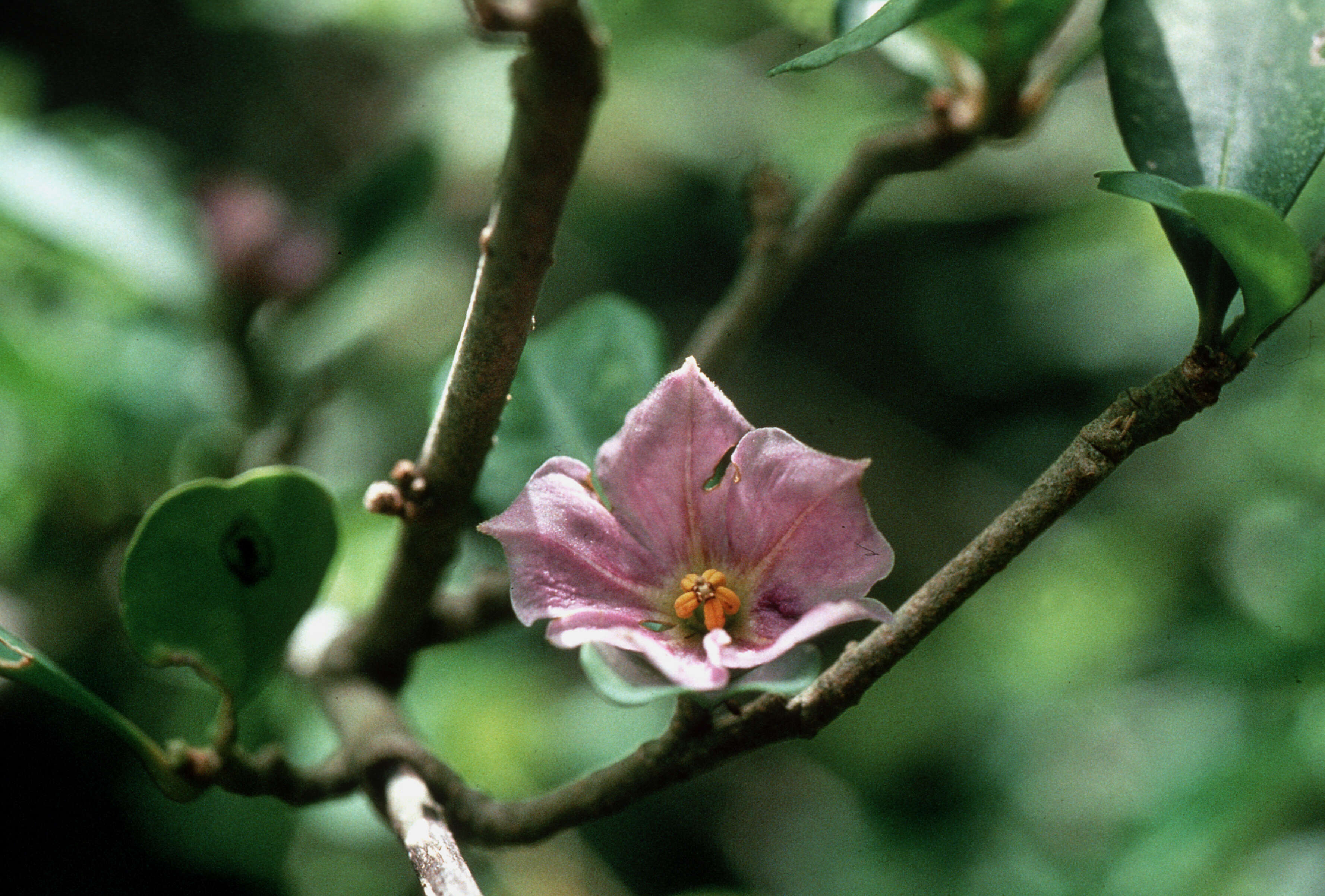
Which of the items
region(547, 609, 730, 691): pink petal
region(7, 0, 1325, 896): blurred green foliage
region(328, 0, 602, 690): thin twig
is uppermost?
region(328, 0, 602, 690): thin twig

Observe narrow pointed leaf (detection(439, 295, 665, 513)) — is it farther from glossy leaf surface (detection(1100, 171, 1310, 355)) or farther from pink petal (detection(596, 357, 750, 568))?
glossy leaf surface (detection(1100, 171, 1310, 355))

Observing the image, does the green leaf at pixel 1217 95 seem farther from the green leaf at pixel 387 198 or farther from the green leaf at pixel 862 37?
the green leaf at pixel 387 198

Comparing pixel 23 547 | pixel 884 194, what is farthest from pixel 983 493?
pixel 23 547

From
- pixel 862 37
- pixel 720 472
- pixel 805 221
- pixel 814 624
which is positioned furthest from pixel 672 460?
pixel 805 221

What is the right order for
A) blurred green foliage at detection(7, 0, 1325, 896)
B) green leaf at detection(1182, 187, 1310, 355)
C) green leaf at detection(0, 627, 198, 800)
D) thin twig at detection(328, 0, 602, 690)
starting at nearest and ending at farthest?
thin twig at detection(328, 0, 602, 690) < green leaf at detection(1182, 187, 1310, 355) < green leaf at detection(0, 627, 198, 800) < blurred green foliage at detection(7, 0, 1325, 896)

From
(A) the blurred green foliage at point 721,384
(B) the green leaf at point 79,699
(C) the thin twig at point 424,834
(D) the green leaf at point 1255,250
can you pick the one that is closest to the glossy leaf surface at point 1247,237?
(D) the green leaf at point 1255,250

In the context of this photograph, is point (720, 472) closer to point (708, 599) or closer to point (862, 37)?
point (708, 599)

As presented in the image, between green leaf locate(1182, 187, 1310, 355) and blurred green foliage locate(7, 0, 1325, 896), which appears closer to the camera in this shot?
green leaf locate(1182, 187, 1310, 355)

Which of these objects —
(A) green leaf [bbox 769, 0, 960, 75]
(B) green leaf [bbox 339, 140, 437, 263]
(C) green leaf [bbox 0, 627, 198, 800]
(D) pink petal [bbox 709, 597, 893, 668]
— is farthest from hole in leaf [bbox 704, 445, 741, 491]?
(B) green leaf [bbox 339, 140, 437, 263]

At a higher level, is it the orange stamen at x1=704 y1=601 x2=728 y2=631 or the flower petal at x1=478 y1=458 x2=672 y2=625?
the flower petal at x1=478 y1=458 x2=672 y2=625
